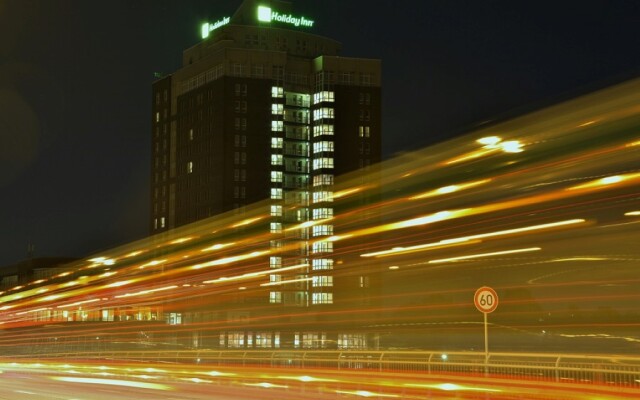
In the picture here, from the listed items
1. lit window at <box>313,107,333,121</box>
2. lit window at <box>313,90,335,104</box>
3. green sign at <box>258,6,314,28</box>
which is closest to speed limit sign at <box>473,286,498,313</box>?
lit window at <box>313,90,335,104</box>

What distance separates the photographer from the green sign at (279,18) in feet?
490

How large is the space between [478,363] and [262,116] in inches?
4645

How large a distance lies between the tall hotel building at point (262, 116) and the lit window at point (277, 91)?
15 cm

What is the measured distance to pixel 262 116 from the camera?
468 feet

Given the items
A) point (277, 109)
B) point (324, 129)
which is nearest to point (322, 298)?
point (324, 129)

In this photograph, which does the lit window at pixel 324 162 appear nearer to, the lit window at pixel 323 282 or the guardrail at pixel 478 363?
the lit window at pixel 323 282

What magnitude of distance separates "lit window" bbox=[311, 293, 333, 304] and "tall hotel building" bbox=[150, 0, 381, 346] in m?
0.70

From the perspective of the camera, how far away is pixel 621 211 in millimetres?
24500

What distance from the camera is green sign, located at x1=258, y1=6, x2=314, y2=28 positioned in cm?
14938

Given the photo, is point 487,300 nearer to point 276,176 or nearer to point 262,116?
point 262,116

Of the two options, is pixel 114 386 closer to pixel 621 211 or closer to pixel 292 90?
pixel 621 211

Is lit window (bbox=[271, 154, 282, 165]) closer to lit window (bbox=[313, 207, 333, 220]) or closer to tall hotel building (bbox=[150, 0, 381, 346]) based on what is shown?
tall hotel building (bbox=[150, 0, 381, 346])

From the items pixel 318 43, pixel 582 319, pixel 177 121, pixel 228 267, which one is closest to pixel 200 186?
pixel 177 121

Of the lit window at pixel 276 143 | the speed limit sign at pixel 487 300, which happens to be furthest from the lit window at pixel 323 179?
the speed limit sign at pixel 487 300
